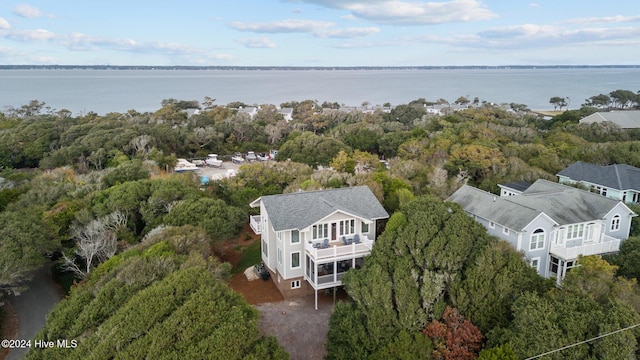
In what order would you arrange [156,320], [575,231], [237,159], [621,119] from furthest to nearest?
[621,119] → [237,159] → [575,231] → [156,320]

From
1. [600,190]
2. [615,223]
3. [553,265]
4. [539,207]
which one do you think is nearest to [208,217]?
[539,207]

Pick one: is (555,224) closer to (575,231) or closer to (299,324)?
(575,231)

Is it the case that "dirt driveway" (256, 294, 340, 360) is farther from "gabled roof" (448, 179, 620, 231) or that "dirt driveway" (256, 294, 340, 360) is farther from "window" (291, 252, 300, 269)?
"gabled roof" (448, 179, 620, 231)

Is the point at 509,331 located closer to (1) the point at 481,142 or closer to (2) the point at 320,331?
(2) the point at 320,331

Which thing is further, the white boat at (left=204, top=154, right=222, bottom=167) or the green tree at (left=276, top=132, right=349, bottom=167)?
the white boat at (left=204, top=154, right=222, bottom=167)

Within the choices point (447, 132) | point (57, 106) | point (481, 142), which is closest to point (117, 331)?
point (481, 142)

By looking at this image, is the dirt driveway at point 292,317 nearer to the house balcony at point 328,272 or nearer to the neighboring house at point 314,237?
the neighboring house at point 314,237

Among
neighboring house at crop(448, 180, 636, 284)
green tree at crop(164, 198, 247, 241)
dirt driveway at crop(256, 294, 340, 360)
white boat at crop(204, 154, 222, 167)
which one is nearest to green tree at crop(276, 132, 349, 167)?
white boat at crop(204, 154, 222, 167)
